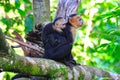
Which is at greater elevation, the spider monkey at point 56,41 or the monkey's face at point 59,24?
the monkey's face at point 59,24

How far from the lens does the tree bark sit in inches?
107

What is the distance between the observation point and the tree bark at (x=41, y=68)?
2721 mm

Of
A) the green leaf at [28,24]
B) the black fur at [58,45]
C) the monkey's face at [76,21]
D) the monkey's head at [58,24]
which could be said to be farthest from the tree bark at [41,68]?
the green leaf at [28,24]

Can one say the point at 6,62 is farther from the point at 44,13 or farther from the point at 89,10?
the point at 89,10

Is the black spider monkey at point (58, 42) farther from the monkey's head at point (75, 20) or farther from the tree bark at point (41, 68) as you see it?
the tree bark at point (41, 68)

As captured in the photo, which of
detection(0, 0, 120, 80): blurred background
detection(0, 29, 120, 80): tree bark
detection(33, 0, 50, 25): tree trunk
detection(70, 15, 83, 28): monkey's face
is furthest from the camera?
detection(0, 0, 120, 80): blurred background

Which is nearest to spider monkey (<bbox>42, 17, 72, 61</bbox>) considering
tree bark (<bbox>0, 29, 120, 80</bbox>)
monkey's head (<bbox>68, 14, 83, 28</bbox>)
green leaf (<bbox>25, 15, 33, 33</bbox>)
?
monkey's head (<bbox>68, 14, 83, 28</bbox>)

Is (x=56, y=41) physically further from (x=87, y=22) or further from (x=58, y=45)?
(x=87, y=22)

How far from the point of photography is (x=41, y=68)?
10.2 ft

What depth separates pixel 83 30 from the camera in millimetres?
6820

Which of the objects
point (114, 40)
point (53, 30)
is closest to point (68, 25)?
point (53, 30)

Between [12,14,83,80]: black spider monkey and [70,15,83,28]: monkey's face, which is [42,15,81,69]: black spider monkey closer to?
[12,14,83,80]: black spider monkey

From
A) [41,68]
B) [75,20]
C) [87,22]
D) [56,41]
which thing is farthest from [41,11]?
[87,22]

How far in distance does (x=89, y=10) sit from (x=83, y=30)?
2.33ft
